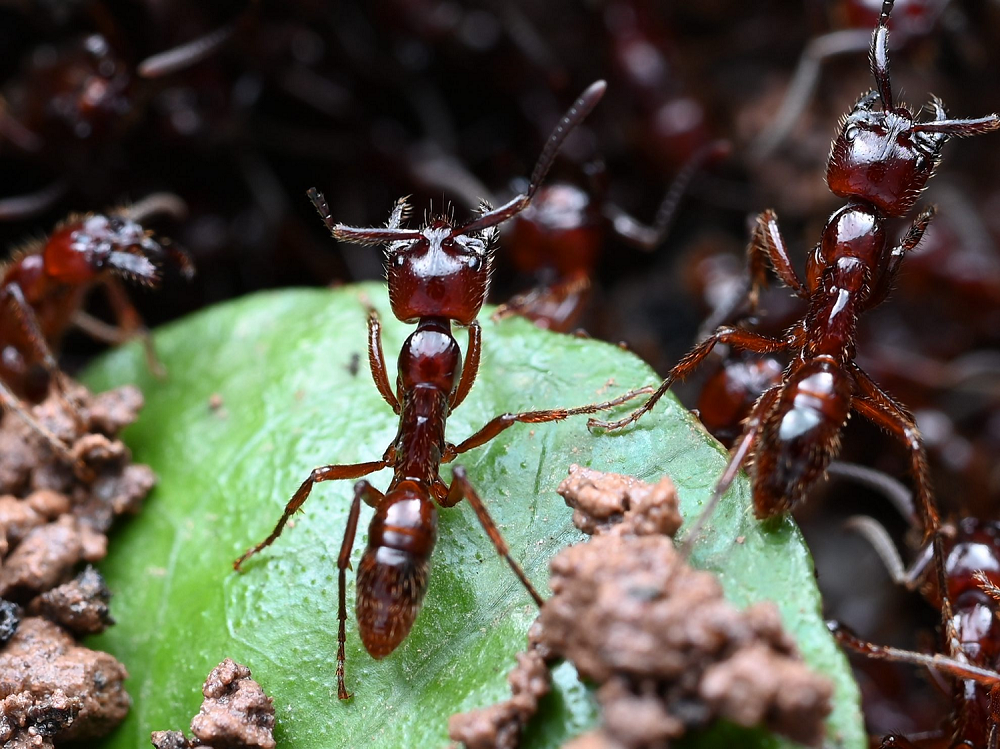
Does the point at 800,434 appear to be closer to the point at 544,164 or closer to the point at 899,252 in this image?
the point at 899,252

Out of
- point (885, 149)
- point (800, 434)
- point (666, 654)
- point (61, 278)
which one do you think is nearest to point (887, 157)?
point (885, 149)

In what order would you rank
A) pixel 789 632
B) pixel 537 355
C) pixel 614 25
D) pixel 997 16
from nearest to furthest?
pixel 789 632, pixel 537 355, pixel 997 16, pixel 614 25

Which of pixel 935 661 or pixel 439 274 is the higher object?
pixel 439 274

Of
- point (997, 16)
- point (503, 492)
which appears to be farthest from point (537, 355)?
point (997, 16)

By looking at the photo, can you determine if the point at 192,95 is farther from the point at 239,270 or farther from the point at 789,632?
the point at 789,632

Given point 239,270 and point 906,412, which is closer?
point 906,412

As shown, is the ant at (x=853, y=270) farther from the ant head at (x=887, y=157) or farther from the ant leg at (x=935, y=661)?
the ant leg at (x=935, y=661)

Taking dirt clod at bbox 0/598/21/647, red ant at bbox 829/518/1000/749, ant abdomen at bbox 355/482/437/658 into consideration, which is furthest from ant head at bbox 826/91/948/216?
dirt clod at bbox 0/598/21/647
